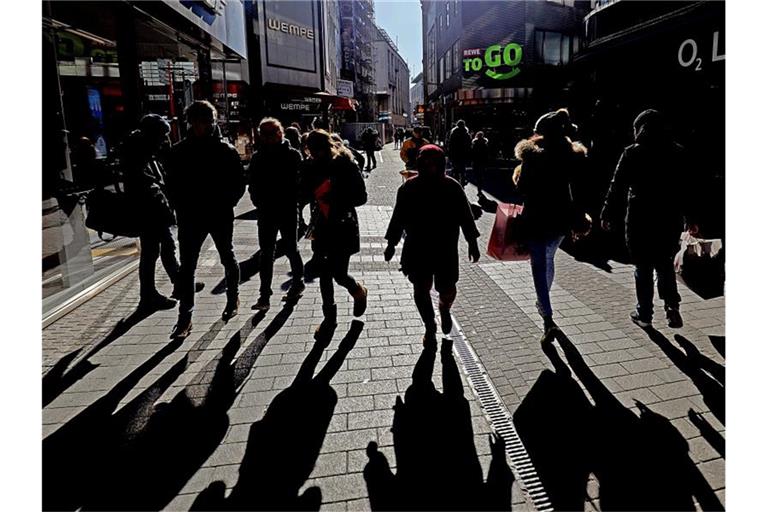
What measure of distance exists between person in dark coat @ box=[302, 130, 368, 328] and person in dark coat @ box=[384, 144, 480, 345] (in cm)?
54

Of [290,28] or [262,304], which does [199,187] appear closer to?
[262,304]

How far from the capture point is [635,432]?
307 centimetres

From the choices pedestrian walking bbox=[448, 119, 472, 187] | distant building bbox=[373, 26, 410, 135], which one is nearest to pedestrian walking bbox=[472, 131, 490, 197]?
pedestrian walking bbox=[448, 119, 472, 187]

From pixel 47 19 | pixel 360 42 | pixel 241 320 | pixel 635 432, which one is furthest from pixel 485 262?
pixel 360 42

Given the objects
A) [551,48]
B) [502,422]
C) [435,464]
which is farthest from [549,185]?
[551,48]

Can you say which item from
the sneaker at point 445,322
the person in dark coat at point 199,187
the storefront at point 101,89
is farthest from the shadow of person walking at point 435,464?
the storefront at point 101,89

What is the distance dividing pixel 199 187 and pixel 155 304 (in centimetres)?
151

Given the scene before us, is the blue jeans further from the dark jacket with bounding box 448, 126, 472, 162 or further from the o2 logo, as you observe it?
the dark jacket with bounding box 448, 126, 472, 162

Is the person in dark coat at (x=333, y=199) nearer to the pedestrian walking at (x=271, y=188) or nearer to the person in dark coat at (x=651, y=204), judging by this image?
the pedestrian walking at (x=271, y=188)

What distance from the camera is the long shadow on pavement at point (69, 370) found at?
3.66 metres

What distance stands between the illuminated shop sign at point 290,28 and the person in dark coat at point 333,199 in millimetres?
25212

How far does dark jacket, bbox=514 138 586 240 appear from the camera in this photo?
13.4 feet

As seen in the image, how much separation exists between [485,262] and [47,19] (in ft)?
19.0

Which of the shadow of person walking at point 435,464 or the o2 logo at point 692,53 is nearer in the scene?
the shadow of person walking at point 435,464
